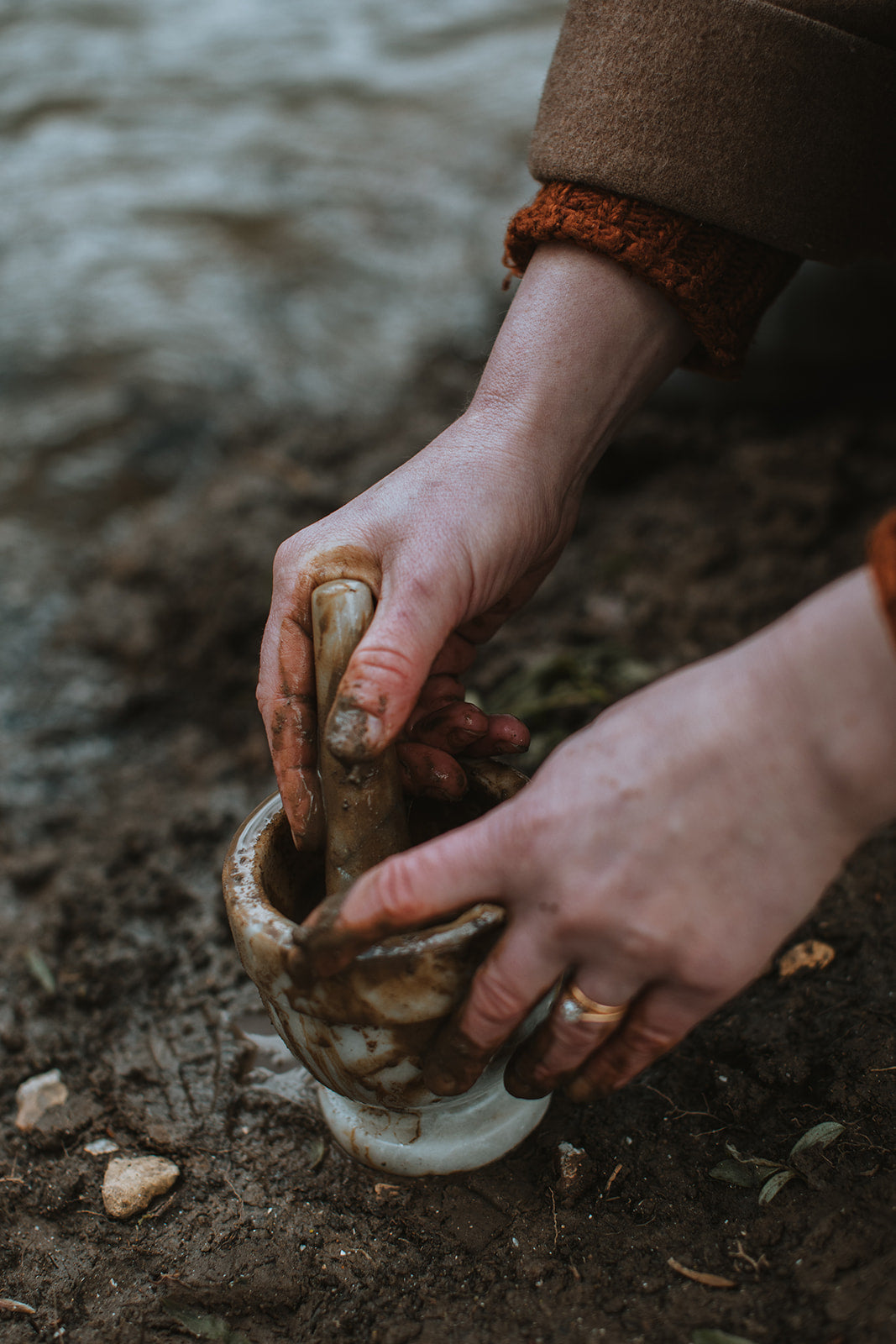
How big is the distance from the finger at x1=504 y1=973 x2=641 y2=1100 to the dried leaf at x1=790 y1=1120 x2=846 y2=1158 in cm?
41

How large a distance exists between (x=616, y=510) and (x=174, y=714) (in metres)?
1.58

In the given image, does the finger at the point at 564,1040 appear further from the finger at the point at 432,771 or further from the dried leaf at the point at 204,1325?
the dried leaf at the point at 204,1325

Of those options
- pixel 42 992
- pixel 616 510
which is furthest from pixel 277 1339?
pixel 616 510

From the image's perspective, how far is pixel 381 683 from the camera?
4.19 ft

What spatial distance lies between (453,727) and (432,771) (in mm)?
102

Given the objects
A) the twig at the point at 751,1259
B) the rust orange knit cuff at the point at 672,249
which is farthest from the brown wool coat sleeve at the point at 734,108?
the twig at the point at 751,1259

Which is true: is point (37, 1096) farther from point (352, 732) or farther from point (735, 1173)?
point (735, 1173)

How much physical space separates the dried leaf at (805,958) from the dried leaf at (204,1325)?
1.04m

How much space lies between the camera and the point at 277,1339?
1.36 metres

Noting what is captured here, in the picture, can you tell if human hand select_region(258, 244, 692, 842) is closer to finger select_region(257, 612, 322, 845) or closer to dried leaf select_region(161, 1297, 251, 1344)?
finger select_region(257, 612, 322, 845)

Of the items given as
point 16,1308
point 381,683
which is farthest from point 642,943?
point 16,1308

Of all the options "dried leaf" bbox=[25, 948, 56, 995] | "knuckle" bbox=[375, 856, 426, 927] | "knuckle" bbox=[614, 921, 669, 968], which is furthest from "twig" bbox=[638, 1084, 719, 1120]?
"dried leaf" bbox=[25, 948, 56, 995]

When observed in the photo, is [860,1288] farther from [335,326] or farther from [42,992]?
[335,326]

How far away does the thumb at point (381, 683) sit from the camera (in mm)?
1261
